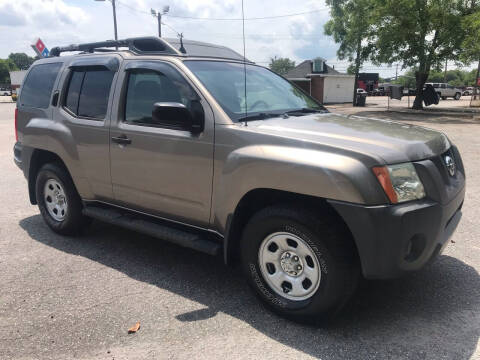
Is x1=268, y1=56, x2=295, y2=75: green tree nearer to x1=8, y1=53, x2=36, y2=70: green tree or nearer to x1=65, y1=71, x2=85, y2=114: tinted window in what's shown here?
x1=65, y1=71, x2=85, y2=114: tinted window

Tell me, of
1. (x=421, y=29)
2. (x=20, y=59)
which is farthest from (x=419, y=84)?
(x=20, y=59)

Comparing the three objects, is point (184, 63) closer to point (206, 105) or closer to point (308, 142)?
point (206, 105)

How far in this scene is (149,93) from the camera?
3.89 metres

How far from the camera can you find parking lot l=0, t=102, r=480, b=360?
2846 mm

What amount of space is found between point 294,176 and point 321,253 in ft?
1.75

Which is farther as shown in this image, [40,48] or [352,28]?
[352,28]

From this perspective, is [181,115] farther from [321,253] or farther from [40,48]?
[40,48]

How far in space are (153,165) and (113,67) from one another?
1.14 m

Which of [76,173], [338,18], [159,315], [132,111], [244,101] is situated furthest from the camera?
[338,18]

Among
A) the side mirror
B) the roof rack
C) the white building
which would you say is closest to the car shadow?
the side mirror

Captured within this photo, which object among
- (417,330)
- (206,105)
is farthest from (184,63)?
(417,330)

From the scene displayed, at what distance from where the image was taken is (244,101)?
3.68m

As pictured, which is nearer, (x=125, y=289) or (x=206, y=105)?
(x=206, y=105)

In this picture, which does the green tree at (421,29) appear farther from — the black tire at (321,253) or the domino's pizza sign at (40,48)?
the black tire at (321,253)
